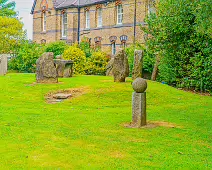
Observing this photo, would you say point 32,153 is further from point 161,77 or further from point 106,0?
point 106,0

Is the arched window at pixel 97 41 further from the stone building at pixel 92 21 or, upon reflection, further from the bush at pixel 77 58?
the bush at pixel 77 58

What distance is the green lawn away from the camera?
24.4 ft

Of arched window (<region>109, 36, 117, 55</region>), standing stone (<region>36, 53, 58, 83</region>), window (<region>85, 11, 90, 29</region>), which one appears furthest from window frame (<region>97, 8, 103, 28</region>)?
standing stone (<region>36, 53, 58, 83</region>)

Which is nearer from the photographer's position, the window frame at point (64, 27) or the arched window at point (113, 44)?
the arched window at point (113, 44)

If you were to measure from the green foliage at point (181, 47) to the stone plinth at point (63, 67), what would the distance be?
17.0ft

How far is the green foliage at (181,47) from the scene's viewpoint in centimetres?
2078

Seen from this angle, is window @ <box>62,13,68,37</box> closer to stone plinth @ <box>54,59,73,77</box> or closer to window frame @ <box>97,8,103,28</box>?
window frame @ <box>97,8,103,28</box>

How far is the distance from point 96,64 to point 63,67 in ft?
26.4

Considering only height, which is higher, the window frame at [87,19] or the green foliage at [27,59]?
the window frame at [87,19]

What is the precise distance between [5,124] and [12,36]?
29.5 metres

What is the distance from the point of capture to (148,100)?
645 inches

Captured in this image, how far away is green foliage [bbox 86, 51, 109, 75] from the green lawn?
1297cm

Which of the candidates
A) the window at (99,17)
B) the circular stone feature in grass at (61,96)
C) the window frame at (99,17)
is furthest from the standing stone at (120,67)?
the window at (99,17)

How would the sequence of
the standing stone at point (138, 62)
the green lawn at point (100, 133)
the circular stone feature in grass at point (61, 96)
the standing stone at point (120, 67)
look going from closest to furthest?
the green lawn at point (100, 133), the circular stone feature in grass at point (61, 96), the standing stone at point (120, 67), the standing stone at point (138, 62)
